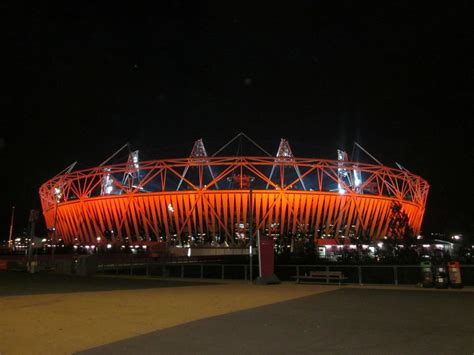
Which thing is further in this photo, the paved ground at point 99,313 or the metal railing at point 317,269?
the metal railing at point 317,269

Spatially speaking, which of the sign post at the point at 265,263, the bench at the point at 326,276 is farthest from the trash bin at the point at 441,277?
the sign post at the point at 265,263

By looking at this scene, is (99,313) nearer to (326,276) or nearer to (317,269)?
(326,276)

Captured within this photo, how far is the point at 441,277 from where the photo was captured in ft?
49.5

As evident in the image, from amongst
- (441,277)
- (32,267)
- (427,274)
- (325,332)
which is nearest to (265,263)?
(427,274)

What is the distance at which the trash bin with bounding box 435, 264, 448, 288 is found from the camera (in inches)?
592

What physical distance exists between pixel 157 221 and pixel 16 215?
39333mm

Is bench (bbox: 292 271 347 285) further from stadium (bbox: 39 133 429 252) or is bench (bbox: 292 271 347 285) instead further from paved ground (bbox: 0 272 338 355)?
stadium (bbox: 39 133 429 252)

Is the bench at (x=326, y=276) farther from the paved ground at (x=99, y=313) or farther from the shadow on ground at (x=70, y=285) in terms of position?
the shadow on ground at (x=70, y=285)

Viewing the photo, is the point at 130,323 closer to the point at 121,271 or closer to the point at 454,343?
the point at 454,343

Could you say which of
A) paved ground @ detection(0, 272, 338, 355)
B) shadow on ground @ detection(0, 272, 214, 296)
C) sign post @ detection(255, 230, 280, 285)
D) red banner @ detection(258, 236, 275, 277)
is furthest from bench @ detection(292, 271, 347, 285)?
shadow on ground @ detection(0, 272, 214, 296)

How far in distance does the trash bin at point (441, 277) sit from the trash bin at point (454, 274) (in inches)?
7.3

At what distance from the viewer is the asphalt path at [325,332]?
6.30m

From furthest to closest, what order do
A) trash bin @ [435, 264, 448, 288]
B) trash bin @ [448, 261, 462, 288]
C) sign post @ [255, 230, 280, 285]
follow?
sign post @ [255, 230, 280, 285]
trash bin @ [435, 264, 448, 288]
trash bin @ [448, 261, 462, 288]

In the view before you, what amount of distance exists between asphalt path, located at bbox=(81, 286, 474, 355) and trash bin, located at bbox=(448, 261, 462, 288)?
12.4ft
